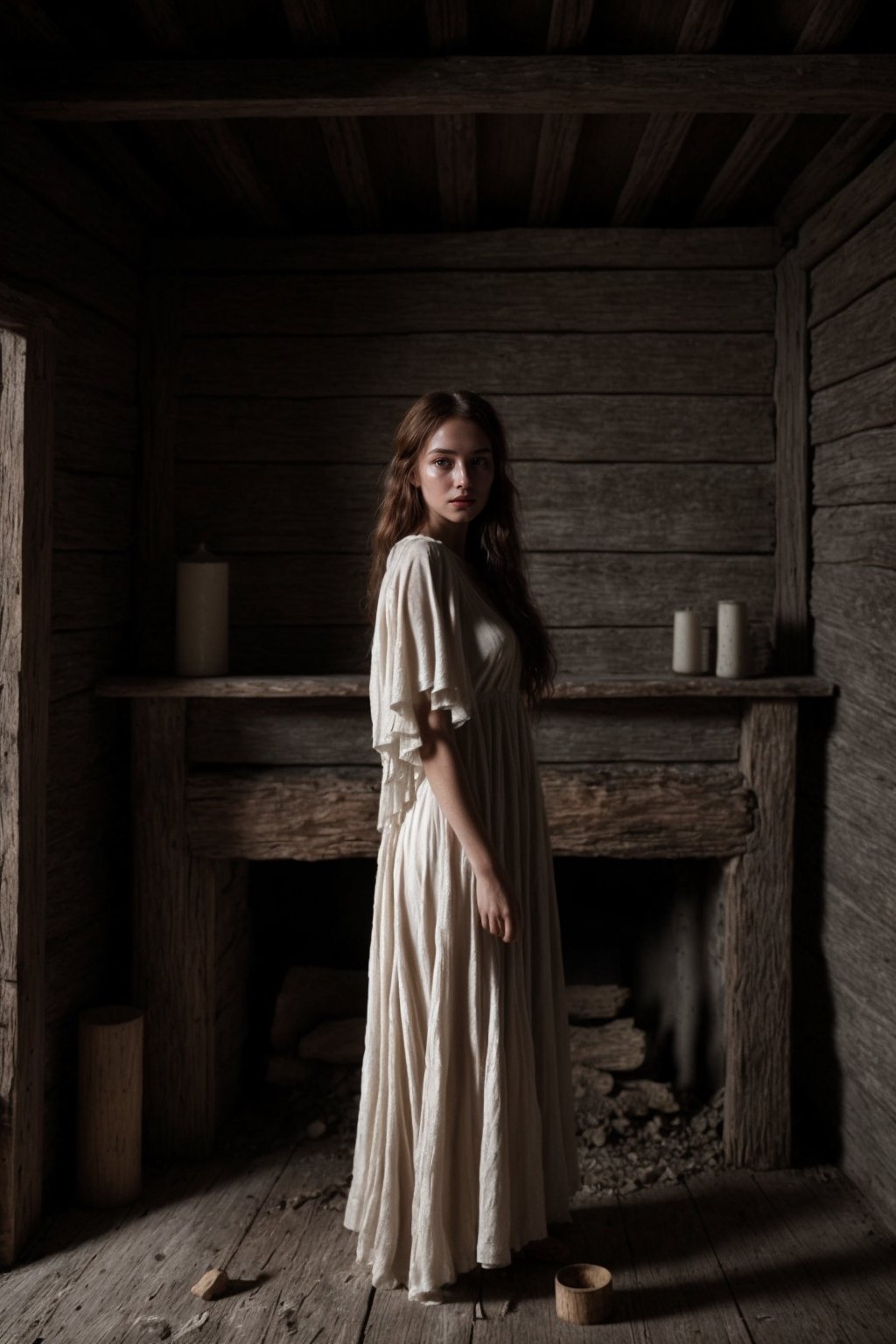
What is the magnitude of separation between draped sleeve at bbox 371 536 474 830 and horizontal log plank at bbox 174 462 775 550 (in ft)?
3.14

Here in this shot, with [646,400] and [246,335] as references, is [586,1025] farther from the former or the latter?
[246,335]

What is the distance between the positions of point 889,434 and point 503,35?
1.27 m

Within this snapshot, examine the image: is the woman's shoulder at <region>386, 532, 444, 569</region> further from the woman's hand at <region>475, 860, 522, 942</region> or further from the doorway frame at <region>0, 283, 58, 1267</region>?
the doorway frame at <region>0, 283, 58, 1267</region>

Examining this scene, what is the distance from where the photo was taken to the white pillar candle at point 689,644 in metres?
3.36

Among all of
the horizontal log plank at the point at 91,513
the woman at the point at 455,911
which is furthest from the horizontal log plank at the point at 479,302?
the woman at the point at 455,911

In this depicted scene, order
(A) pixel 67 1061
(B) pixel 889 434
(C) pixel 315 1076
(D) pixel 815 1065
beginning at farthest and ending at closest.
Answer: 1. (C) pixel 315 1076
2. (D) pixel 815 1065
3. (A) pixel 67 1061
4. (B) pixel 889 434

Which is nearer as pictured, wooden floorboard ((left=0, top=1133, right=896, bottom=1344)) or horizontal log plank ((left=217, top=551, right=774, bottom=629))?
wooden floorboard ((left=0, top=1133, right=896, bottom=1344))

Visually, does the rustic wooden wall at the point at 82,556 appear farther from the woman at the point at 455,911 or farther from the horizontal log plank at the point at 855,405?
the horizontal log plank at the point at 855,405

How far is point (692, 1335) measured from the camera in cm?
253

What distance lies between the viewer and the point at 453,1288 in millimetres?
2693

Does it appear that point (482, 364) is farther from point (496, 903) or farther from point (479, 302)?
point (496, 903)

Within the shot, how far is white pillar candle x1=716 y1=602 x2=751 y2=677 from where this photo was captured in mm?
3309

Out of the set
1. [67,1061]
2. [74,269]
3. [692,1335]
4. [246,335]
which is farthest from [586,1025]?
[74,269]

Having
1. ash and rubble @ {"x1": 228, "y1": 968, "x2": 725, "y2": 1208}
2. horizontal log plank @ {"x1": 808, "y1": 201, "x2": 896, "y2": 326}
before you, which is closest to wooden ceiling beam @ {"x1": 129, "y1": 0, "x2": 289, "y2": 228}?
horizontal log plank @ {"x1": 808, "y1": 201, "x2": 896, "y2": 326}
